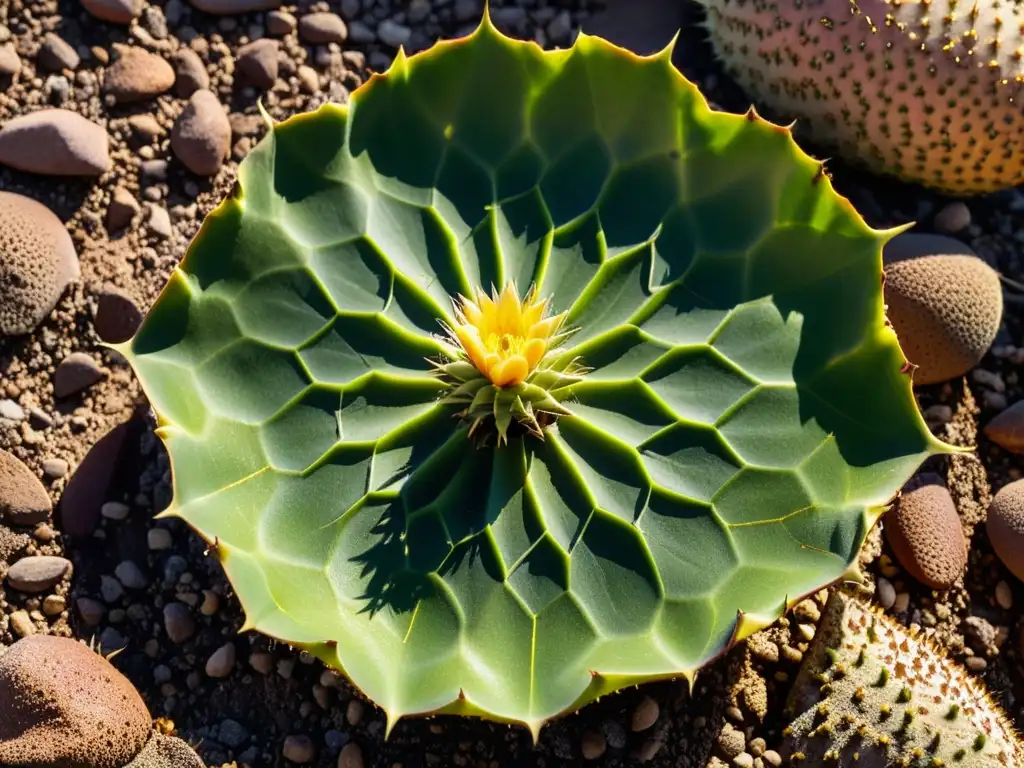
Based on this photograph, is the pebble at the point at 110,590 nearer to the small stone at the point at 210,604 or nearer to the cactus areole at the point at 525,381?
the small stone at the point at 210,604

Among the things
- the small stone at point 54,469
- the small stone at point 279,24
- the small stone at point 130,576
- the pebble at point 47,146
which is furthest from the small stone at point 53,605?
the small stone at point 279,24

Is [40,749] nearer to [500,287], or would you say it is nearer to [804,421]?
[500,287]

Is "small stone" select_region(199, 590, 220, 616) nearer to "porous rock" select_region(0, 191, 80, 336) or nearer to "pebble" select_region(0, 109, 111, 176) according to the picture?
"porous rock" select_region(0, 191, 80, 336)

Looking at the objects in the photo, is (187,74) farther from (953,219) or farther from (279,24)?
(953,219)

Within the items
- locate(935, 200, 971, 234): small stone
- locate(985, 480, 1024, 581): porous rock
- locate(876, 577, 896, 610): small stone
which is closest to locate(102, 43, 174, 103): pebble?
locate(935, 200, 971, 234): small stone

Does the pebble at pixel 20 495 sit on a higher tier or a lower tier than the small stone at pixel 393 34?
lower
